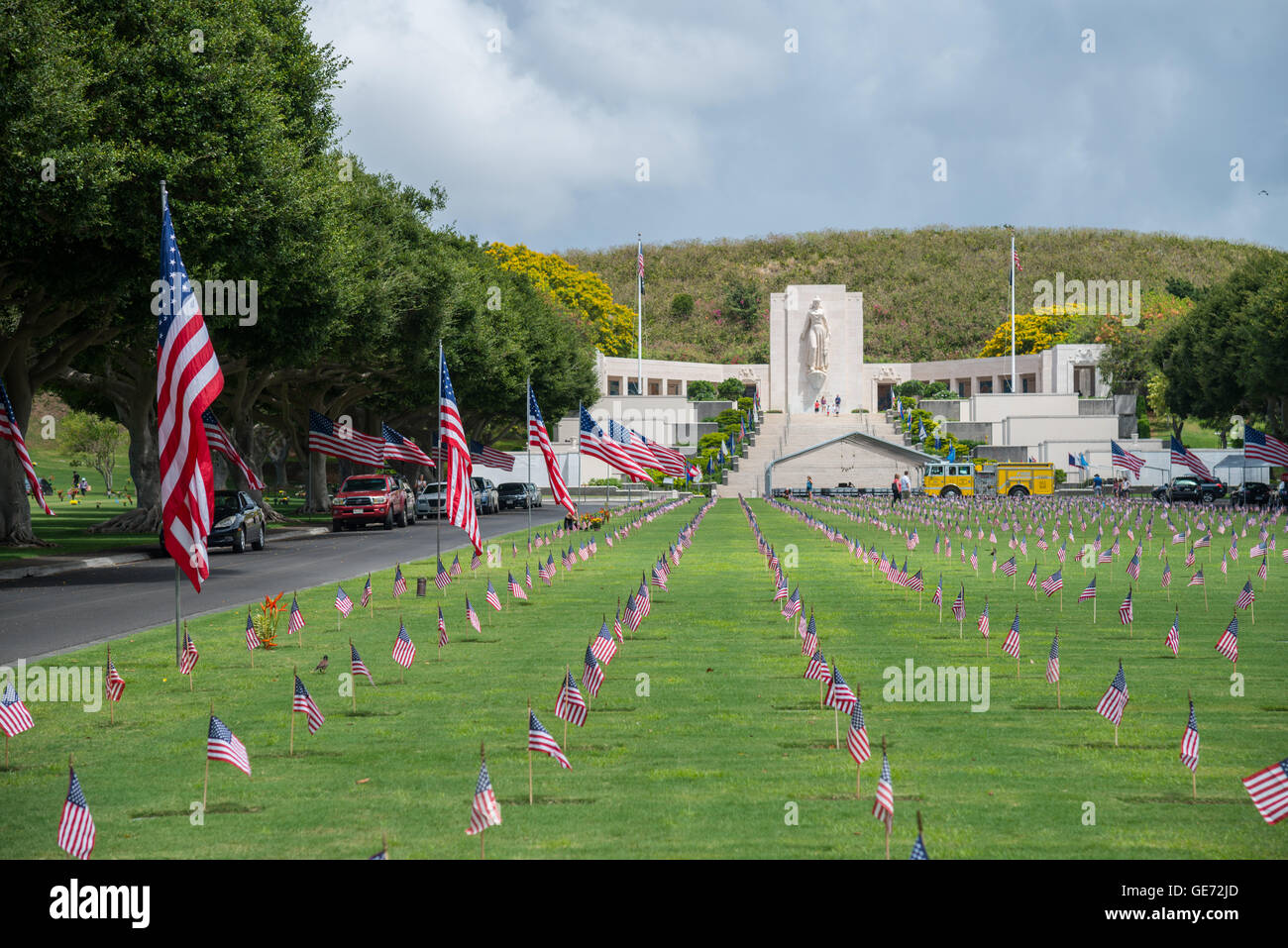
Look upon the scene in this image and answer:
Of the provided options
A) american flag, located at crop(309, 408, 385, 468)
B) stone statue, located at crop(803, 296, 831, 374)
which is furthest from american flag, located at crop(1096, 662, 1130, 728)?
stone statue, located at crop(803, 296, 831, 374)

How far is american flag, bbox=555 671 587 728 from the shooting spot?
30.0 feet

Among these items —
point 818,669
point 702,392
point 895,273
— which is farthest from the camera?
point 895,273

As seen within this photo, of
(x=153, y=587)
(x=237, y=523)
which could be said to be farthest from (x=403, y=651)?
(x=237, y=523)

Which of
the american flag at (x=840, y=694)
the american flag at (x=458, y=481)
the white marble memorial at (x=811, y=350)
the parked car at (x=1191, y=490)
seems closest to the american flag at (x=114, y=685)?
the american flag at (x=840, y=694)

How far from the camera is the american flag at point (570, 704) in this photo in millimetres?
9133

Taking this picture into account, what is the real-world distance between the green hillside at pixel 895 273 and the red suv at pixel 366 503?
85.3 meters

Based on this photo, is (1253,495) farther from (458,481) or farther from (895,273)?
(895,273)

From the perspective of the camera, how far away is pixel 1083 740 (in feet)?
32.3

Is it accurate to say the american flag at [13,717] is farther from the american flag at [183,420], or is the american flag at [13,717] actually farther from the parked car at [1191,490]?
the parked car at [1191,490]

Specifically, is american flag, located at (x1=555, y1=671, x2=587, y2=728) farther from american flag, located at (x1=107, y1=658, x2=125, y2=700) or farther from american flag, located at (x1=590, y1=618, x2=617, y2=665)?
american flag, located at (x1=107, y1=658, x2=125, y2=700)

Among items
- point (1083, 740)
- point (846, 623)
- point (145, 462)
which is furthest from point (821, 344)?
point (1083, 740)

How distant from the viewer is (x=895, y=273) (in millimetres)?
175875

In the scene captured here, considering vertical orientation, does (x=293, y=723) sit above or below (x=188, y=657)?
below

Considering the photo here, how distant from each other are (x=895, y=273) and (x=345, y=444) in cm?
13925
